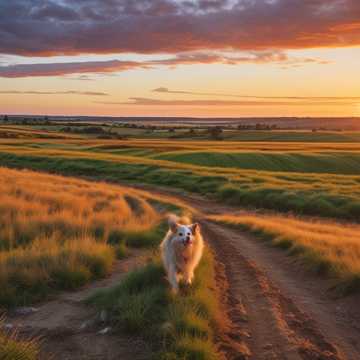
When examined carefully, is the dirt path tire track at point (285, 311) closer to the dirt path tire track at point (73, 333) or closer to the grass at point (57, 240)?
the dirt path tire track at point (73, 333)

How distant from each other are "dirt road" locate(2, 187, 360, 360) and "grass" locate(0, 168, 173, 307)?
0.53 m

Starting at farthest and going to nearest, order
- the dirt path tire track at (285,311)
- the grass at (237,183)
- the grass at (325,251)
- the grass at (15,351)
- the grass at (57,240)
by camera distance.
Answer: the grass at (237,183), the grass at (325,251), the grass at (57,240), the dirt path tire track at (285,311), the grass at (15,351)

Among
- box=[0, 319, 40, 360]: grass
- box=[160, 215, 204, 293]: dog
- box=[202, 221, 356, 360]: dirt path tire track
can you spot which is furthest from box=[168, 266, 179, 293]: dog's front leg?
box=[0, 319, 40, 360]: grass

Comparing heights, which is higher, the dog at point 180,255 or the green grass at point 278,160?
the dog at point 180,255

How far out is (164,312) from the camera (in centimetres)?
848

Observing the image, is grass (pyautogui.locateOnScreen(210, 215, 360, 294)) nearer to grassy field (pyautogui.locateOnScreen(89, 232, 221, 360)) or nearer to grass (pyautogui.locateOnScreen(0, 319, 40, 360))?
grassy field (pyautogui.locateOnScreen(89, 232, 221, 360))

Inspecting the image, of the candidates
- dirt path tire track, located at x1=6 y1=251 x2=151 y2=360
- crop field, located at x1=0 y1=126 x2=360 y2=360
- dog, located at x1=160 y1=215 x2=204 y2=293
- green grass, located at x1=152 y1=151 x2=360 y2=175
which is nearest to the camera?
dirt path tire track, located at x1=6 y1=251 x2=151 y2=360

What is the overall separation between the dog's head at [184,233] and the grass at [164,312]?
863mm

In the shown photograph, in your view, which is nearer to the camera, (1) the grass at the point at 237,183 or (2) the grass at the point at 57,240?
(2) the grass at the point at 57,240

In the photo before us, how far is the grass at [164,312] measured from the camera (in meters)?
7.15

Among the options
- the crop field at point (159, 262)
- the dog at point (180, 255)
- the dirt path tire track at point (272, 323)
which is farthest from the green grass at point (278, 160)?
the dog at point (180, 255)

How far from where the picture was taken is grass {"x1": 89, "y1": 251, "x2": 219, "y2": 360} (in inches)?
281

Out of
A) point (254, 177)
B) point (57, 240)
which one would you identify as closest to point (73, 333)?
point (57, 240)

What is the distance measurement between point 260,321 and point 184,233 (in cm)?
205
